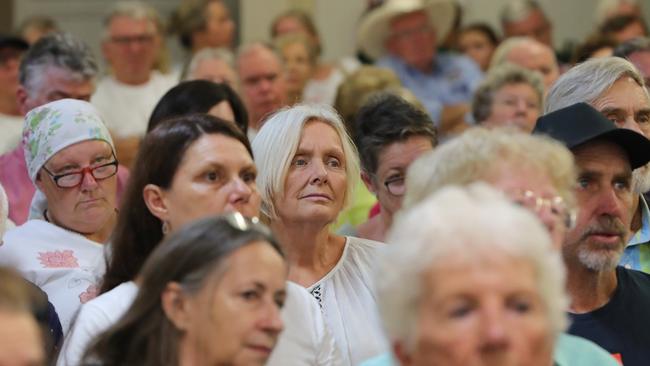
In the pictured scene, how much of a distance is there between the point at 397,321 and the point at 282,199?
1.82 m

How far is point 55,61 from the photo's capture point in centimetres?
599

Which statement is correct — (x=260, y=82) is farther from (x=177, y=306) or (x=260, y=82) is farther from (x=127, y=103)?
(x=177, y=306)

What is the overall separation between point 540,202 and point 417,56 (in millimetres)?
5176

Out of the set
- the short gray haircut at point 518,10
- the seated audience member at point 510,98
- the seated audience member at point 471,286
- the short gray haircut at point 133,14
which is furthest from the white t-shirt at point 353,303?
the short gray haircut at point 518,10

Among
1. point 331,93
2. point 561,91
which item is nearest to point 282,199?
point 561,91

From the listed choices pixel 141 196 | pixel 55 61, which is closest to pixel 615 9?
pixel 55 61

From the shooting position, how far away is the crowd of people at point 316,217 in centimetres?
284

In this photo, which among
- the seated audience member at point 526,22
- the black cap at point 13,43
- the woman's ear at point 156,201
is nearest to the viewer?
the woman's ear at point 156,201

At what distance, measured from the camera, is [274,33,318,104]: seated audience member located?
8391 mm

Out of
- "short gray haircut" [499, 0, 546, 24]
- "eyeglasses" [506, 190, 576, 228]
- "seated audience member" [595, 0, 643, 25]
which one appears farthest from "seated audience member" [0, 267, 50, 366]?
"short gray haircut" [499, 0, 546, 24]

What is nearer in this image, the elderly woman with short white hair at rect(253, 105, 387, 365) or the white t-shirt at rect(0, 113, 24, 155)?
the elderly woman with short white hair at rect(253, 105, 387, 365)

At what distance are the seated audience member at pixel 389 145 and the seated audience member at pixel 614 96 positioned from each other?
73 centimetres

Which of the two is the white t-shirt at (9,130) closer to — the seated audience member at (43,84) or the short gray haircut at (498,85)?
the seated audience member at (43,84)

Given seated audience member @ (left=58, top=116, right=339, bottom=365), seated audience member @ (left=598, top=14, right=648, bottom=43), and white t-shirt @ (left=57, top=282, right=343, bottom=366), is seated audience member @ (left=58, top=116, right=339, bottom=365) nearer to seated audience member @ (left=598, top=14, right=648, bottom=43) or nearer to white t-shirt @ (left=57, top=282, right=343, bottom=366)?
white t-shirt @ (left=57, top=282, right=343, bottom=366)
